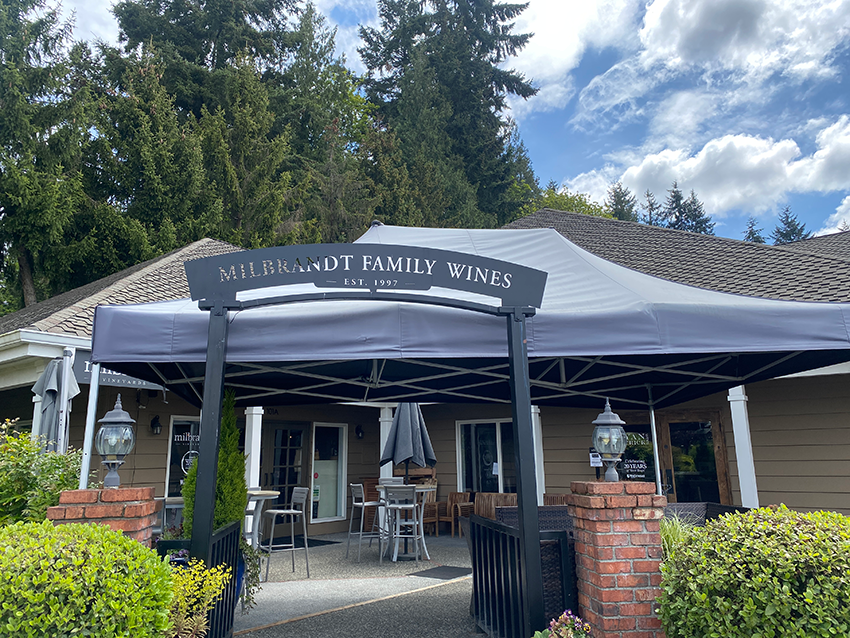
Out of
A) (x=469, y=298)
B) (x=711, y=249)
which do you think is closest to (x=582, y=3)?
(x=711, y=249)

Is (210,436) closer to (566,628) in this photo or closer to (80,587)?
(80,587)

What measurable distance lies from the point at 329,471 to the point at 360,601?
22.0 ft

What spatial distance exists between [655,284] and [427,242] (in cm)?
172

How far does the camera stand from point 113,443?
297cm

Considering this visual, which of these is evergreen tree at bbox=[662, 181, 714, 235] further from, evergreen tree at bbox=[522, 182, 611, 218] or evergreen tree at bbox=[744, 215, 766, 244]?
evergreen tree at bbox=[522, 182, 611, 218]

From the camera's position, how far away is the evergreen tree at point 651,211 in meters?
35.5

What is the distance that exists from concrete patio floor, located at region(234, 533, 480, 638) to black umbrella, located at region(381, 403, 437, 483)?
1.38 meters

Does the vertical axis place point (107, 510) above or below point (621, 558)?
above

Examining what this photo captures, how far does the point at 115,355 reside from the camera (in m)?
3.04

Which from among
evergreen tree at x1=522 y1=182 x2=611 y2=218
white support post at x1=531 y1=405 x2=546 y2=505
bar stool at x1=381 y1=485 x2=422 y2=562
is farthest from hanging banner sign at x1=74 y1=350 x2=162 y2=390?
evergreen tree at x1=522 y1=182 x2=611 y2=218

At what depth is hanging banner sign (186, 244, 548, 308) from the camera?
10.0 feet

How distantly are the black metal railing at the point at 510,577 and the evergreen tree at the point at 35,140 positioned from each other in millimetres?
13277

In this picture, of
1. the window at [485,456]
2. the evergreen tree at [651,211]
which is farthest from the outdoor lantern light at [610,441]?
the evergreen tree at [651,211]

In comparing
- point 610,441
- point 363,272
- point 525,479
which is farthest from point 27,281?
point 610,441
